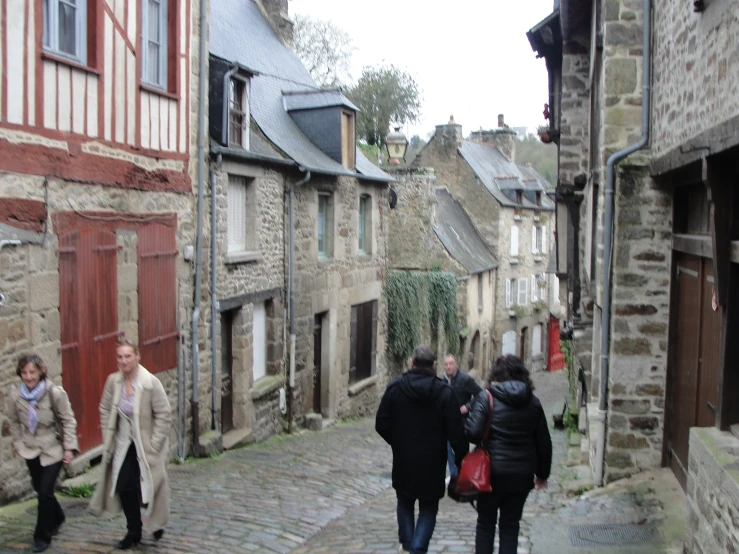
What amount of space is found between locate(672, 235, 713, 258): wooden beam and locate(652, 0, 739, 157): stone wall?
0.72 metres

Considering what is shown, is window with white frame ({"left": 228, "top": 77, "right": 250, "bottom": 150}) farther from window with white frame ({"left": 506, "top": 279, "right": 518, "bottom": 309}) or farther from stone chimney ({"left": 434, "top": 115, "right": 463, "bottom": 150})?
window with white frame ({"left": 506, "top": 279, "right": 518, "bottom": 309})

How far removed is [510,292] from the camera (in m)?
29.1

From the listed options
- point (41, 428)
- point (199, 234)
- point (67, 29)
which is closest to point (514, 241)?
point (199, 234)

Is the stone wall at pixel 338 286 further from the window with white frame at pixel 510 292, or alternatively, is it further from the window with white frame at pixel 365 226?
the window with white frame at pixel 510 292

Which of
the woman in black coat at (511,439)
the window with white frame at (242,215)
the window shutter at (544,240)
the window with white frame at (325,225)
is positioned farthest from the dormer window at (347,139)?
the window shutter at (544,240)

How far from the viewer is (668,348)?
6.71 metres

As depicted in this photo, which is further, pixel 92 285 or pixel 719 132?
pixel 92 285

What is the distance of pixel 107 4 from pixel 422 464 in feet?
16.8

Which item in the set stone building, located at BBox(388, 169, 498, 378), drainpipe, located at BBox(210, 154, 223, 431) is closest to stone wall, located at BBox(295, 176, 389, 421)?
drainpipe, located at BBox(210, 154, 223, 431)

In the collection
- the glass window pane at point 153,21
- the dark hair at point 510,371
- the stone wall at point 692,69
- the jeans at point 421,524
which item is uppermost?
the glass window pane at point 153,21

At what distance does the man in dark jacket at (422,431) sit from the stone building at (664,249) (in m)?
1.48

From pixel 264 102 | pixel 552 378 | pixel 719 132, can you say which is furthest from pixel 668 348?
pixel 552 378

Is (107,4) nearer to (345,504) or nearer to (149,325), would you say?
(149,325)

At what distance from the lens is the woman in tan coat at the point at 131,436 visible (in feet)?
16.6
